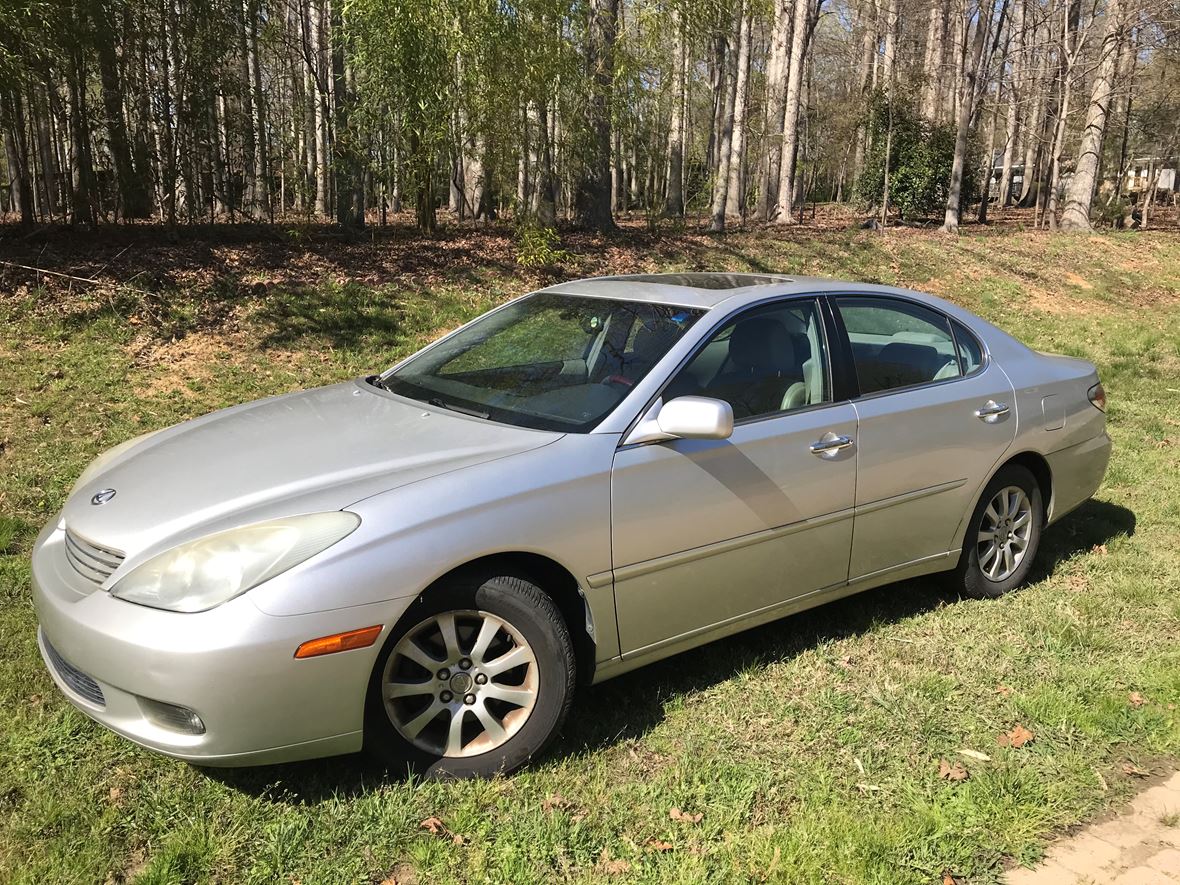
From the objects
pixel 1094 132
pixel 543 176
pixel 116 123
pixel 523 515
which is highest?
pixel 1094 132

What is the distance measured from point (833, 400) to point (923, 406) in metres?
0.51

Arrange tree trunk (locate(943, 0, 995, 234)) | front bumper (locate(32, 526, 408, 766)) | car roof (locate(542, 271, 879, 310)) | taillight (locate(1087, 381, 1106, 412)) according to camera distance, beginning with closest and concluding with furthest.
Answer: front bumper (locate(32, 526, 408, 766)) → car roof (locate(542, 271, 879, 310)) → taillight (locate(1087, 381, 1106, 412)) → tree trunk (locate(943, 0, 995, 234))

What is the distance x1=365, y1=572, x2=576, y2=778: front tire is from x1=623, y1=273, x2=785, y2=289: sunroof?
172 cm

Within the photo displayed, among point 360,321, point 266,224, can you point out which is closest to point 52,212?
point 266,224

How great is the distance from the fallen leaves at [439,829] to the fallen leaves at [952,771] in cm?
162

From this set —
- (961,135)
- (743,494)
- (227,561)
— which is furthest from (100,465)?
(961,135)

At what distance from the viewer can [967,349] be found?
4.35 m

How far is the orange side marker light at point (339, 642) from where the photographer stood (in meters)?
2.48

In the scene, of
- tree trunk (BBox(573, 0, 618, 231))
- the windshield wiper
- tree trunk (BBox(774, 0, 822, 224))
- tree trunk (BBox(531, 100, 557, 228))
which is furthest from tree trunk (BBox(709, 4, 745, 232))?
the windshield wiper

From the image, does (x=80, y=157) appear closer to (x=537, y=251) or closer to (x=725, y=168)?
(x=537, y=251)

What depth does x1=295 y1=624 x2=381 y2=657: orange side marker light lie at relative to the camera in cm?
248

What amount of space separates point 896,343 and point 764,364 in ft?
2.91

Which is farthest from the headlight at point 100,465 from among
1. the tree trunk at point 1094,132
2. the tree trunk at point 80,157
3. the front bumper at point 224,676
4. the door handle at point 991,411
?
the tree trunk at point 1094,132

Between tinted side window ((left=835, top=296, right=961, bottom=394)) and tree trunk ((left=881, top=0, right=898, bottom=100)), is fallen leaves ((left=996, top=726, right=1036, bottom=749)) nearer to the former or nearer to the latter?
tinted side window ((left=835, top=296, right=961, bottom=394))
